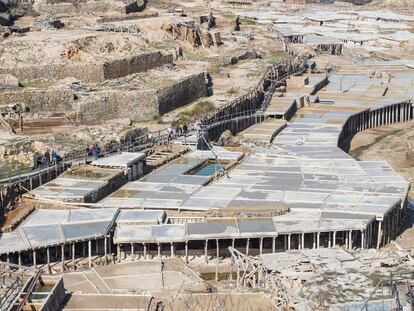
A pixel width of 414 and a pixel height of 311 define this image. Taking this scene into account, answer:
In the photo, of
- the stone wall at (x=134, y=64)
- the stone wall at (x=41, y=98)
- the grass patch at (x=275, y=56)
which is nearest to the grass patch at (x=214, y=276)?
the stone wall at (x=41, y=98)

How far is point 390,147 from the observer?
1892 inches

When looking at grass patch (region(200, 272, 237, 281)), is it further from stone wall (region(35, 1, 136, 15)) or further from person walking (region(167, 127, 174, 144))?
stone wall (region(35, 1, 136, 15))

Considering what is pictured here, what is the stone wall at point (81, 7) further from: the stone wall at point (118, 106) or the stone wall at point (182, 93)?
the stone wall at point (118, 106)

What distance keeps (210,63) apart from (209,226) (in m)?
31.8

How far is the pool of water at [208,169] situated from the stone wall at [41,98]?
11.1 metres

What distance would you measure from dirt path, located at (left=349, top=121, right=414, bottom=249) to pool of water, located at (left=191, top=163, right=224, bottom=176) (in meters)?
8.43

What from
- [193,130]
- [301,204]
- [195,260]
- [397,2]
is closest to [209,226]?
[195,260]

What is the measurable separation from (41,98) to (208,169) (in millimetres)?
12634

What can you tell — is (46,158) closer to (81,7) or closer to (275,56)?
(275,56)

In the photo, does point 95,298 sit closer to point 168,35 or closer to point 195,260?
point 195,260

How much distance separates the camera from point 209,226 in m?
27.8

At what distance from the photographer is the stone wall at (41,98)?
141 feet

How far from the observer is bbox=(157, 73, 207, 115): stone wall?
45.5m

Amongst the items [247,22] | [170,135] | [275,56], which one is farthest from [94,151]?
[247,22]
